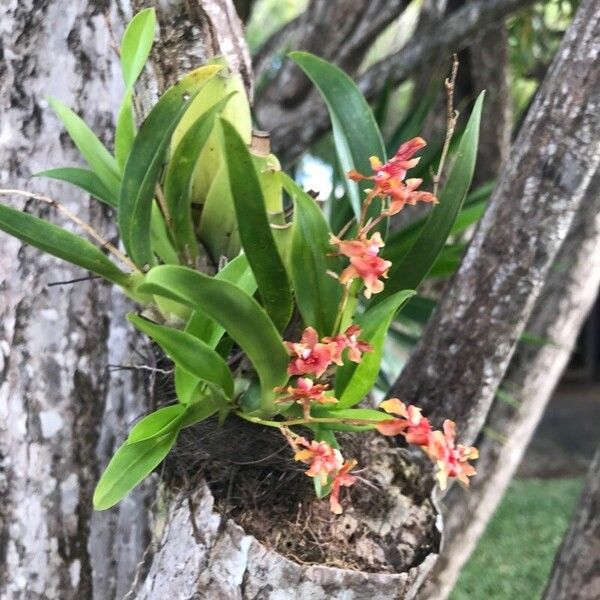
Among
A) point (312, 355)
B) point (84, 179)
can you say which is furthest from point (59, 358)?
point (312, 355)

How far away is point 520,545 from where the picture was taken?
3480 mm

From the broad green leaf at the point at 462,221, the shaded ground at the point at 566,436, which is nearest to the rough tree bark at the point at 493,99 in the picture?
the broad green leaf at the point at 462,221

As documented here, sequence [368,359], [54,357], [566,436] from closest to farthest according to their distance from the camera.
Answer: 1. [368,359]
2. [54,357]
3. [566,436]

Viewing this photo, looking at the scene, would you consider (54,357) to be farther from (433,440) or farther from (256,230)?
(433,440)

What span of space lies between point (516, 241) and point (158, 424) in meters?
0.49

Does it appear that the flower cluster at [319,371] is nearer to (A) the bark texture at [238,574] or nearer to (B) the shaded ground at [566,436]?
(A) the bark texture at [238,574]

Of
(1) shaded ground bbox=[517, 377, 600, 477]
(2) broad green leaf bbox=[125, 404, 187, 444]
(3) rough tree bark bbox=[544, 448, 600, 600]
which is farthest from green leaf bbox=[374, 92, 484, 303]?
(1) shaded ground bbox=[517, 377, 600, 477]

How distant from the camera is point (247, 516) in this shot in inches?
29.2

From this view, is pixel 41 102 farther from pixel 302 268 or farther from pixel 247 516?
pixel 247 516

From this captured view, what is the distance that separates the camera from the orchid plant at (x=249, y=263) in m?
0.58

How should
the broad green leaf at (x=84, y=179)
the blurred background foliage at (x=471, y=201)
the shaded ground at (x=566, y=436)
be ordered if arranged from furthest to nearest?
the shaded ground at (x=566, y=436)
the blurred background foliage at (x=471, y=201)
the broad green leaf at (x=84, y=179)

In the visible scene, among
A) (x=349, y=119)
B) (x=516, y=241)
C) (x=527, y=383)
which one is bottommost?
(x=527, y=383)

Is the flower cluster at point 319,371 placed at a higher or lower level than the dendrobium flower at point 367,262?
lower

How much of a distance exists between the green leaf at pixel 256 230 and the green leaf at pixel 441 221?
14 cm
